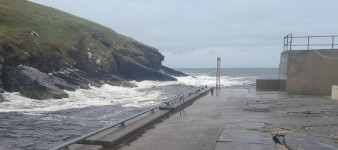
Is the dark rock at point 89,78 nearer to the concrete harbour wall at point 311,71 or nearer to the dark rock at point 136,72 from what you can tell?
the dark rock at point 136,72

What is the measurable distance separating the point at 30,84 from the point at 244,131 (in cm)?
2386

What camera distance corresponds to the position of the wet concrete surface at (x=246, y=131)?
6.12m

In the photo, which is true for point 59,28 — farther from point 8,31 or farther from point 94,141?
point 94,141

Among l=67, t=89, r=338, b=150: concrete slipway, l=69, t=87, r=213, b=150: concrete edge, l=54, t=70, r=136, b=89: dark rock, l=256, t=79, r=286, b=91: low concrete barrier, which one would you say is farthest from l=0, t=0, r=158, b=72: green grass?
l=67, t=89, r=338, b=150: concrete slipway

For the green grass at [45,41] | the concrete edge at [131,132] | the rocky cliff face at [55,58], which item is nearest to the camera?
the concrete edge at [131,132]

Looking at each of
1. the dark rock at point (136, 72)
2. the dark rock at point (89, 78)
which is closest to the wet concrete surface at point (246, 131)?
the dark rock at point (89, 78)

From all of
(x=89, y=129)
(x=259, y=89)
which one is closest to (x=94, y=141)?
(x=89, y=129)

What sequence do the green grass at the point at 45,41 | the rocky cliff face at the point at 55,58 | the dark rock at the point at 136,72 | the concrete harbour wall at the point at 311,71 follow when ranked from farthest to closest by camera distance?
1. the dark rock at the point at 136,72
2. the green grass at the point at 45,41
3. the rocky cliff face at the point at 55,58
4. the concrete harbour wall at the point at 311,71

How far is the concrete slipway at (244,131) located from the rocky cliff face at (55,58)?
19.5 meters

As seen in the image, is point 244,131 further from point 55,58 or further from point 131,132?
point 55,58

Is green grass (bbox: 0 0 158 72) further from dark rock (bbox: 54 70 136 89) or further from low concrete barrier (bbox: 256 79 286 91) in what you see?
low concrete barrier (bbox: 256 79 286 91)

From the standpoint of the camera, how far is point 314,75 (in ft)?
56.5

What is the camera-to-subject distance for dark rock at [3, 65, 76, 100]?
83.0ft

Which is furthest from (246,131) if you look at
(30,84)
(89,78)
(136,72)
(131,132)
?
(136,72)
